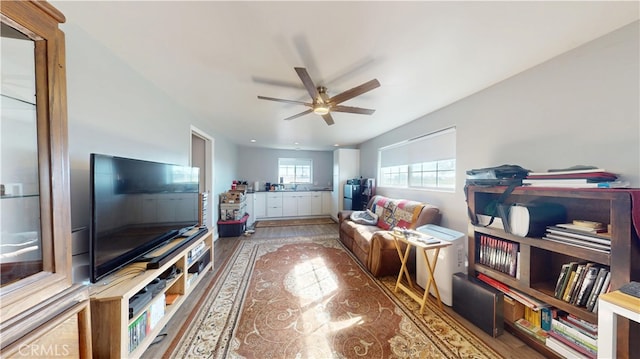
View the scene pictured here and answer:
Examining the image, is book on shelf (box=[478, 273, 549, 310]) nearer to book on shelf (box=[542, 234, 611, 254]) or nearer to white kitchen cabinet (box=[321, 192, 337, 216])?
book on shelf (box=[542, 234, 611, 254])

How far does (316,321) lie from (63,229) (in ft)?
5.59

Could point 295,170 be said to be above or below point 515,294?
above

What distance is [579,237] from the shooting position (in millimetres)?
1226

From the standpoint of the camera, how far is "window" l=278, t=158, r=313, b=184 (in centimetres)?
634

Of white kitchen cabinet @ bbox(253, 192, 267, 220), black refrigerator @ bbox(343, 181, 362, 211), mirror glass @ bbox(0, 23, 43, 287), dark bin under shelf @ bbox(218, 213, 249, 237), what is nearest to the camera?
mirror glass @ bbox(0, 23, 43, 287)

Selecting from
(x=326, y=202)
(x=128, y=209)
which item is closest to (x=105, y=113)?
(x=128, y=209)

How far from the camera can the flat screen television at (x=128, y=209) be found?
119cm

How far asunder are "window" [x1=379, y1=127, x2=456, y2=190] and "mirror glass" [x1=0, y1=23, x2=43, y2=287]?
10.7 ft

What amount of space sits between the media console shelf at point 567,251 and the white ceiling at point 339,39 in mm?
1049

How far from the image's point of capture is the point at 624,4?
1104 mm

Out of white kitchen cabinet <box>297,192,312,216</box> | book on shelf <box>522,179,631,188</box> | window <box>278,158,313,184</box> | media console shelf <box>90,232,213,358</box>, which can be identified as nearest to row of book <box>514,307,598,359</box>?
book on shelf <box>522,179,631,188</box>

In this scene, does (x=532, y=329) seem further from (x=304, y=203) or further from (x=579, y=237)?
(x=304, y=203)

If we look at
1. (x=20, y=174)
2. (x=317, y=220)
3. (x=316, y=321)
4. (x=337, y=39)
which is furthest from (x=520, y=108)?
(x=317, y=220)

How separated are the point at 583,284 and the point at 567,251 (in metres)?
0.21
